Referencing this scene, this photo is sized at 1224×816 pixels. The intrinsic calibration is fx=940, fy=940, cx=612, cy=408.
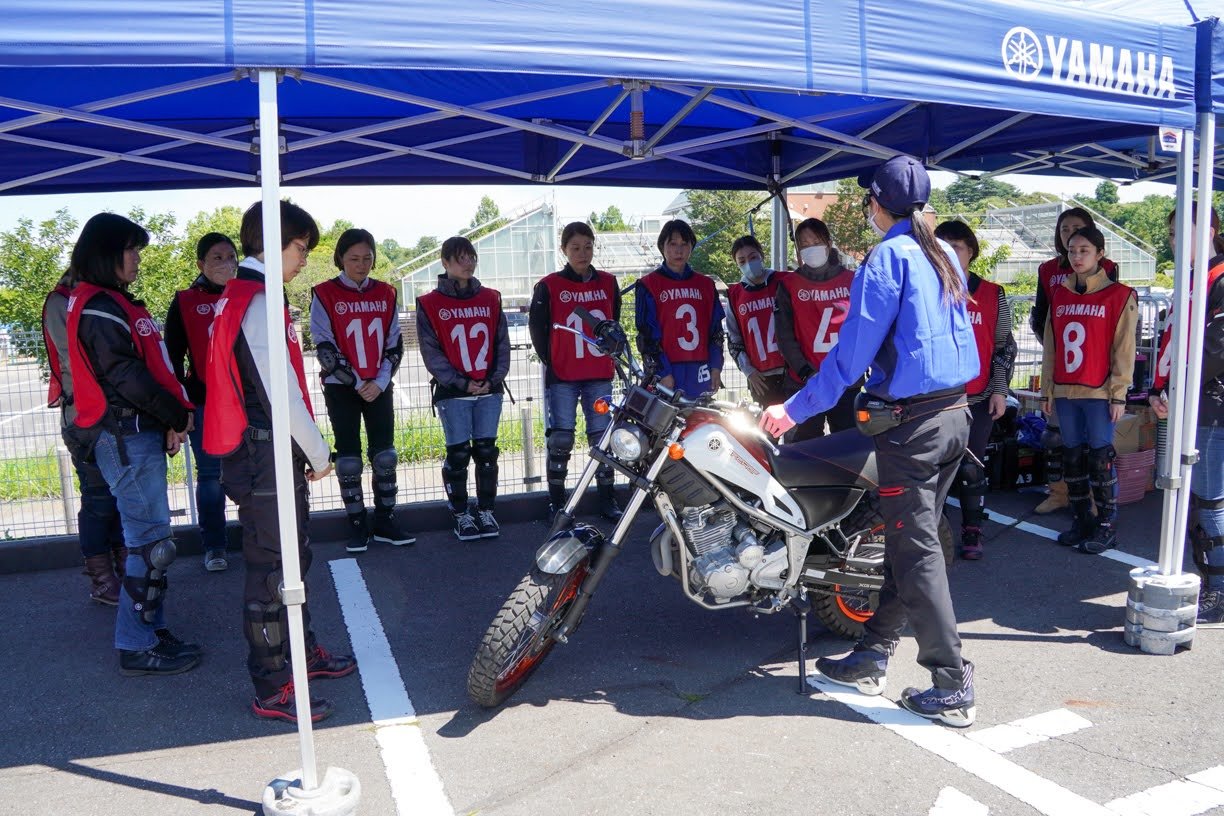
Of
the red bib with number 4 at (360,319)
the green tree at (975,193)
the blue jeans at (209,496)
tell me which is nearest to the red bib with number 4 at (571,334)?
the red bib with number 4 at (360,319)

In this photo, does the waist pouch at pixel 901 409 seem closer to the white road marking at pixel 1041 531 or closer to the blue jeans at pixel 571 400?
the white road marking at pixel 1041 531

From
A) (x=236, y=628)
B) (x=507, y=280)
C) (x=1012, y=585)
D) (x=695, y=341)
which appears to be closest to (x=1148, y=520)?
(x=1012, y=585)

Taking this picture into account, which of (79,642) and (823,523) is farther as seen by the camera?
(79,642)

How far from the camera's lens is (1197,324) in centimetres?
383

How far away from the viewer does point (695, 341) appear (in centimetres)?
590

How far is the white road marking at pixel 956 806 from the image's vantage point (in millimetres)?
2805

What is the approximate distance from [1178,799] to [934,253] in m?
1.85

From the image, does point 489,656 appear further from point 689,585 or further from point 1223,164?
point 1223,164

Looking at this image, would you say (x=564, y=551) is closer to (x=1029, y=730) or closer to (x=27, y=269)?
(x=1029, y=730)

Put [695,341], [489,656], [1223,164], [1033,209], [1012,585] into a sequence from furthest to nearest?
[1033,209] < [1223,164] < [695,341] < [1012,585] < [489,656]

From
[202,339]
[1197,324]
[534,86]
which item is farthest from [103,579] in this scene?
[1197,324]

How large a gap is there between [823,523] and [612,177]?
386cm

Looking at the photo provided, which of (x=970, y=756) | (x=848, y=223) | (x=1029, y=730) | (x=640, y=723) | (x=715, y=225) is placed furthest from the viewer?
(x=715, y=225)

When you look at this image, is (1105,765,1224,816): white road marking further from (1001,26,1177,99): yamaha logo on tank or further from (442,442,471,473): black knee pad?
(442,442,471,473): black knee pad
